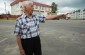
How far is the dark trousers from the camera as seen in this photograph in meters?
5.06

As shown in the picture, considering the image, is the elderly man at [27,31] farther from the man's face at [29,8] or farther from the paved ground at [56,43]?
the paved ground at [56,43]

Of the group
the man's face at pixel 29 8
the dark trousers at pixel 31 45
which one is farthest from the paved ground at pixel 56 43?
the man's face at pixel 29 8

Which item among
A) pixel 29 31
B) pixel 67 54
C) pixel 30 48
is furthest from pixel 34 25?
pixel 67 54

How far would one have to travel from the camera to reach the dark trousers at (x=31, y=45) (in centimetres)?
506

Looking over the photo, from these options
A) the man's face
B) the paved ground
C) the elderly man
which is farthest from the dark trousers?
the paved ground

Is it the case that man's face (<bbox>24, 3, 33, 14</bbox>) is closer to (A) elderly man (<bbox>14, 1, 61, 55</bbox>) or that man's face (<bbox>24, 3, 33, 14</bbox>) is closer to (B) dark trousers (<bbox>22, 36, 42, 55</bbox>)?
(A) elderly man (<bbox>14, 1, 61, 55</bbox>)

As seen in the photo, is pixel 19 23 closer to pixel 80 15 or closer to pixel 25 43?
pixel 25 43

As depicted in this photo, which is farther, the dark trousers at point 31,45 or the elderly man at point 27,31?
the dark trousers at point 31,45

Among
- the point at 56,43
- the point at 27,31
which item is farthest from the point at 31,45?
the point at 56,43

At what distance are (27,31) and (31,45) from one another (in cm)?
36

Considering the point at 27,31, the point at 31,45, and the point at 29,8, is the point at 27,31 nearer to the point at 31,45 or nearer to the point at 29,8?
the point at 31,45

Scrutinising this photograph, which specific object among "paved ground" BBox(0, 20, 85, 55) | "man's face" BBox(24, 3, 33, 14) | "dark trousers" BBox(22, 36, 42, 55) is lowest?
"paved ground" BBox(0, 20, 85, 55)

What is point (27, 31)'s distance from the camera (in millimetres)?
4992

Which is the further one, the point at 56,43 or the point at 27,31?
the point at 56,43
